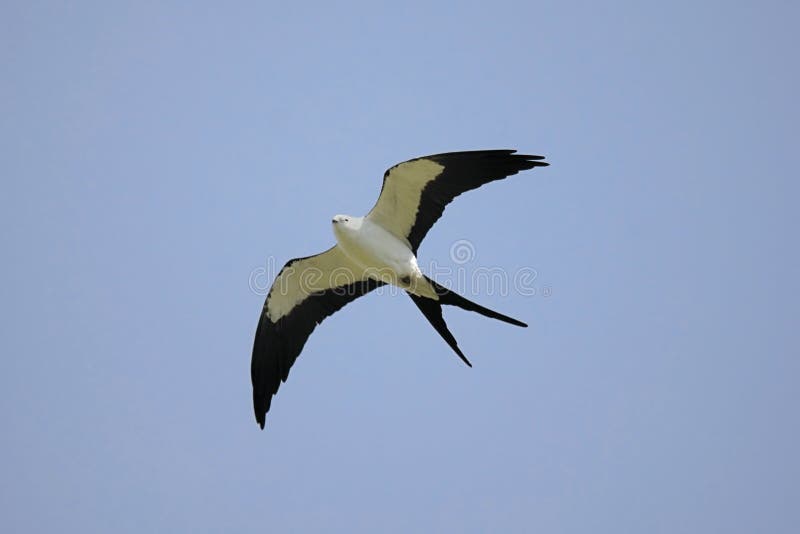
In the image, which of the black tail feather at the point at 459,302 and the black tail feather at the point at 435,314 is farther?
the black tail feather at the point at 435,314

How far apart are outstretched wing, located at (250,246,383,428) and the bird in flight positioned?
1 centimetres

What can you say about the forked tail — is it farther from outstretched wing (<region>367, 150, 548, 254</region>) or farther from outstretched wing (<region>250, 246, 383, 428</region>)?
outstretched wing (<region>250, 246, 383, 428</region>)

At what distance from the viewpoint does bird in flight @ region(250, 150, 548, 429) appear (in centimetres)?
775

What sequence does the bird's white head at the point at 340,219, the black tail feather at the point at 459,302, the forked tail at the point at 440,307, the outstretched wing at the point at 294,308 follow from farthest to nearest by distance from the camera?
the outstretched wing at the point at 294,308 → the bird's white head at the point at 340,219 → the forked tail at the point at 440,307 → the black tail feather at the point at 459,302

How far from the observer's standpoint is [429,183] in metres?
7.94

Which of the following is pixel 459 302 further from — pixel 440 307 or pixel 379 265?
pixel 379 265

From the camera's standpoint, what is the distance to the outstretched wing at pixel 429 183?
25.1 feet

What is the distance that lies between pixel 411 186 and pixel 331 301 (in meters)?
1.75

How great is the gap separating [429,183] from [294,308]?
2164 millimetres

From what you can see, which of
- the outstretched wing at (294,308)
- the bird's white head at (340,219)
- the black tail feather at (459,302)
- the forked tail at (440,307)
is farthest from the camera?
the outstretched wing at (294,308)

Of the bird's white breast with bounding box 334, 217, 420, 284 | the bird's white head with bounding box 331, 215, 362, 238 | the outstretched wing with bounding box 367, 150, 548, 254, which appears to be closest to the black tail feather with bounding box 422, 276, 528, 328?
the bird's white breast with bounding box 334, 217, 420, 284

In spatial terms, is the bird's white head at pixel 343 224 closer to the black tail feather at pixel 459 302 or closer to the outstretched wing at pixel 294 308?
the outstretched wing at pixel 294 308

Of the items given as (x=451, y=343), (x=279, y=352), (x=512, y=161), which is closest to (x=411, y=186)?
(x=512, y=161)

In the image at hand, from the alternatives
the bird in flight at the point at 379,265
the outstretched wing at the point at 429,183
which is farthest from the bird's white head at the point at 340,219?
the outstretched wing at the point at 429,183
